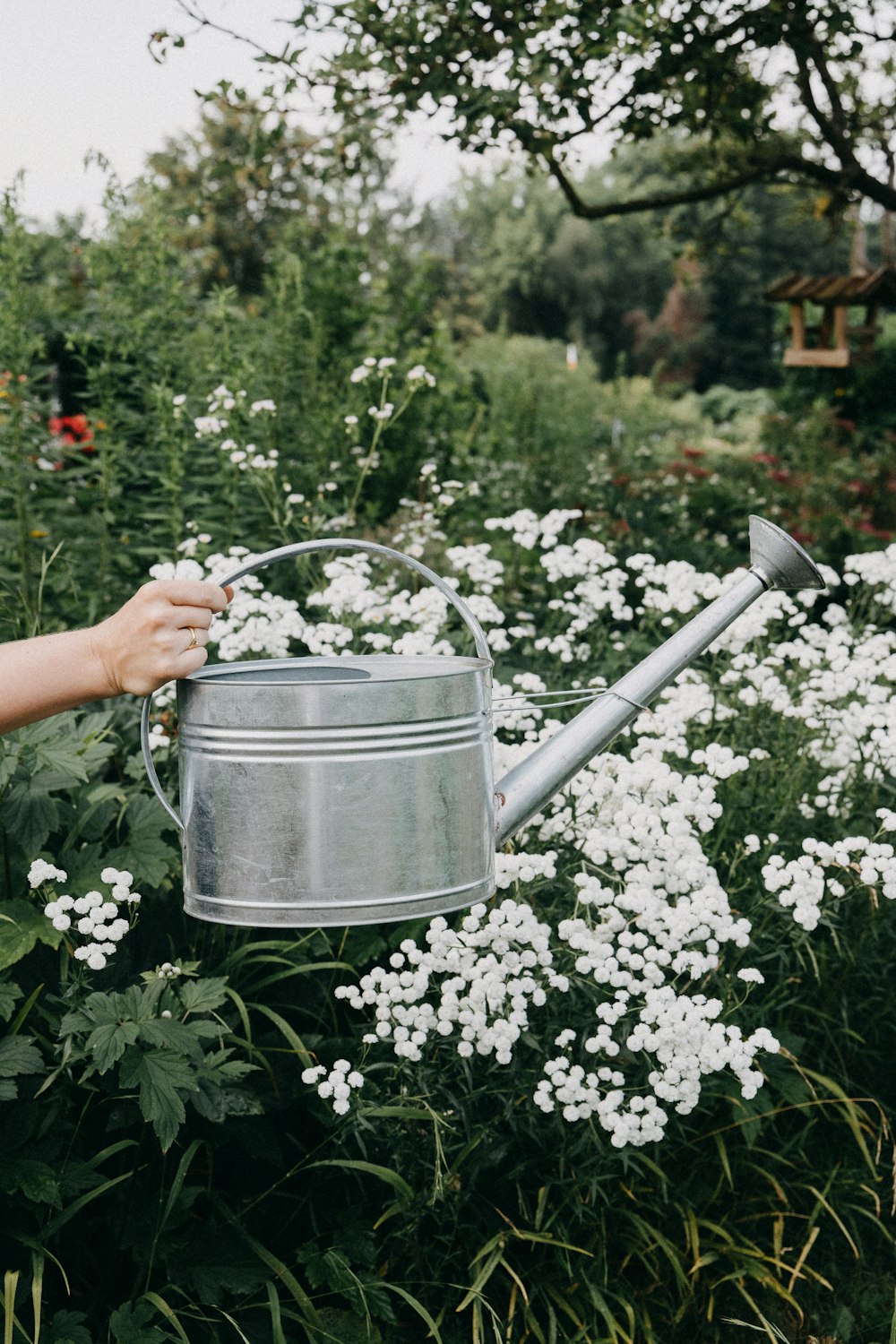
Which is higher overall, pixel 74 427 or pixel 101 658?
pixel 74 427

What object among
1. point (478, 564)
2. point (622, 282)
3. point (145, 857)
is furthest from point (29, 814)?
point (622, 282)

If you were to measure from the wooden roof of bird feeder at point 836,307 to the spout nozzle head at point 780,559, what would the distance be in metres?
4.82

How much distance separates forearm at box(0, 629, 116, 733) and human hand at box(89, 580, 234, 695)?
0.05ft

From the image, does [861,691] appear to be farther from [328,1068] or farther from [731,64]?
[731,64]

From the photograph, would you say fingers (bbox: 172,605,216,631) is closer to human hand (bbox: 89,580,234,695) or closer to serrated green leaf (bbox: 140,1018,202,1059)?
human hand (bbox: 89,580,234,695)

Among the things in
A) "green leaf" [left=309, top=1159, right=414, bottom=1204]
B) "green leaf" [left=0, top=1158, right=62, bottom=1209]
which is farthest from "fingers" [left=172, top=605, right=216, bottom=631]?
"green leaf" [left=309, top=1159, right=414, bottom=1204]

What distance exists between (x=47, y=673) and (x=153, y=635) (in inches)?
5.5

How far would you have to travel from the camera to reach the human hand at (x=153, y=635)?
1390 millimetres

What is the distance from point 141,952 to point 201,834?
31.0 inches

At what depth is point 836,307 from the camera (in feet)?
21.5

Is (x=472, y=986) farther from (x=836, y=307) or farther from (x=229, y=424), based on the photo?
(x=836, y=307)

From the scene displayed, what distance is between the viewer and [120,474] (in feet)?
11.7

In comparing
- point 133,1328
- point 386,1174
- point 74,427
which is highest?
point 74,427

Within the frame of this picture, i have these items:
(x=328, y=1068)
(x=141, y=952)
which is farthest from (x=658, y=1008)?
(x=141, y=952)
